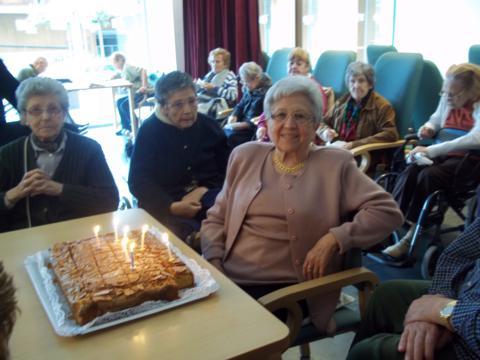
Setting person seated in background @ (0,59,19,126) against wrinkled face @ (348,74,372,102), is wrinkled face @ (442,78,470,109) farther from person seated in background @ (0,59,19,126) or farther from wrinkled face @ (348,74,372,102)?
person seated in background @ (0,59,19,126)

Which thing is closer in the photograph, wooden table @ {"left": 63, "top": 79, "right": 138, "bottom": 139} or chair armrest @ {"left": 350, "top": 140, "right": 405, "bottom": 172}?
chair armrest @ {"left": 350, "top": 140, "right": 405, "bottom": 172}

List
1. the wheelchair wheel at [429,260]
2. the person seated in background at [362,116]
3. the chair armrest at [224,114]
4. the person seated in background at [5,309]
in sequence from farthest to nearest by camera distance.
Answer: the chair armrest at [224,114], the person seated in background at [362,116], the wheelchair wheel at [429,260], the person seated in background at [5,309]

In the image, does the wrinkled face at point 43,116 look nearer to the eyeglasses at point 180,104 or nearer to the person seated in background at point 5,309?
the eyeglasses at point 180,104

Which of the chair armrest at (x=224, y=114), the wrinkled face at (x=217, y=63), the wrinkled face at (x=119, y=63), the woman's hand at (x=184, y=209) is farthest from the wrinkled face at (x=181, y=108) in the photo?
the wrinkled face at (x=119, y=63)

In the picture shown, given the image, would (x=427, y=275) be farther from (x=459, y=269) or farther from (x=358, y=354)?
(x=358, y=354)

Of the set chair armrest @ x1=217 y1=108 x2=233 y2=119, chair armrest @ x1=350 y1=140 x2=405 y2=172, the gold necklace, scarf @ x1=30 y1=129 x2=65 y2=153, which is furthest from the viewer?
chair armrest @ x1=217 y1=108 x2=233 y2=119

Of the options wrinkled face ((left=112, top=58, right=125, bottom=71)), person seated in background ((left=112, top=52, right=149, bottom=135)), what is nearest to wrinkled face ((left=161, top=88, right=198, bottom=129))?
person seated in background ((left=112, top=52, right=149, bottom=135))

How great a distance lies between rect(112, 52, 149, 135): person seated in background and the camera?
5719 millimetres

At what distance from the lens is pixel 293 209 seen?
1.47 meters

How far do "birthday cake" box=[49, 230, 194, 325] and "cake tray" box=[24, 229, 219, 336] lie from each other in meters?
0.01

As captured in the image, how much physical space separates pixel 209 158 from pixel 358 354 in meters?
1.18

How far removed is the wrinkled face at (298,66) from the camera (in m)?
3.99

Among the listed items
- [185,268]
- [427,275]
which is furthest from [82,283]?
[427,275]

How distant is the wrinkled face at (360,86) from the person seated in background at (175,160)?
4.21ft
